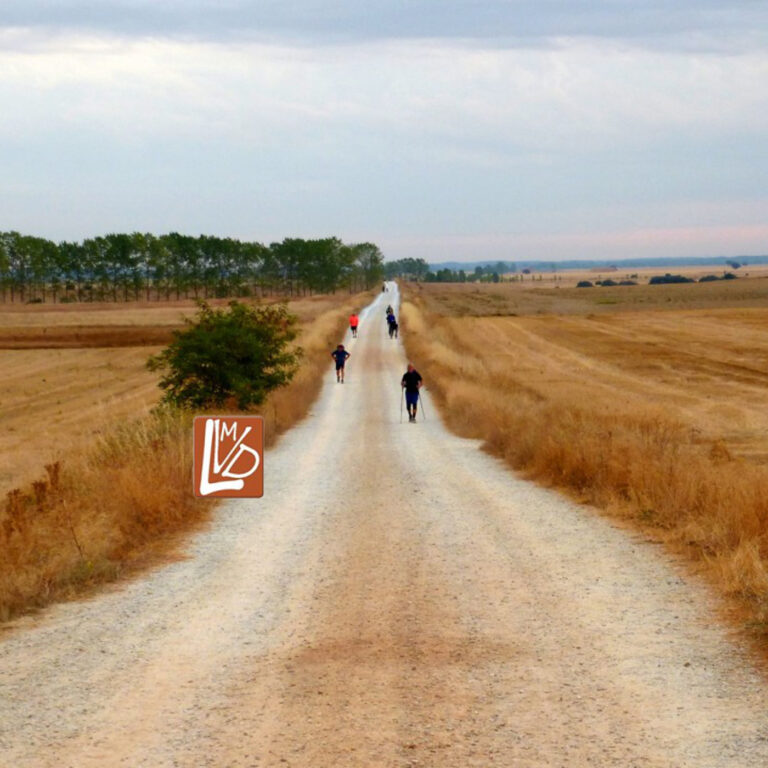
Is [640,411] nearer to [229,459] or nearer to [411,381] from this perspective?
[411,381]

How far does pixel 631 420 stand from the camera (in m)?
24.3

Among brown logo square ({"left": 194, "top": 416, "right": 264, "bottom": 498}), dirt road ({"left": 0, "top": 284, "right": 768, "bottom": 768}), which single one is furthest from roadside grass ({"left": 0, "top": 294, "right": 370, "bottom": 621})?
brown logo square ({"left": 194, "top": 416, "right": 264, "bottom": 498})

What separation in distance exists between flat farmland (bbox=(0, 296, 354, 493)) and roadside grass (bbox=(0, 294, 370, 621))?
532cm

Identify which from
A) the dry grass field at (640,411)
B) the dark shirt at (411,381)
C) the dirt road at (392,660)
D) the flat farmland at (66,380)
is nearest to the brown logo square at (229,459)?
the dirt road at (392,660)

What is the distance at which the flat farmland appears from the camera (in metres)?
31.6

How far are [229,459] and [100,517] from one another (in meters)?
1.81

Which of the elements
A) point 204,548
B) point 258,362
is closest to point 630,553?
point 204,548

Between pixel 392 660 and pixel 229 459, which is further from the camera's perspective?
pixel 229 459

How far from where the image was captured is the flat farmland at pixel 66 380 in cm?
3159

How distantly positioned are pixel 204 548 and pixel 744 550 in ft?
20.6

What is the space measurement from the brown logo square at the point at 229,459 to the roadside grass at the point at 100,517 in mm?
790

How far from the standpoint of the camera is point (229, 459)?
12969mm

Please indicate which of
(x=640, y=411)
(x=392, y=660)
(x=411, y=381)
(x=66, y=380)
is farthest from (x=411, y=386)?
(x=66, y=380)

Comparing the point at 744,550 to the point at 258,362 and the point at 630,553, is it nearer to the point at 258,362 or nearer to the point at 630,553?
the point at 630,553
